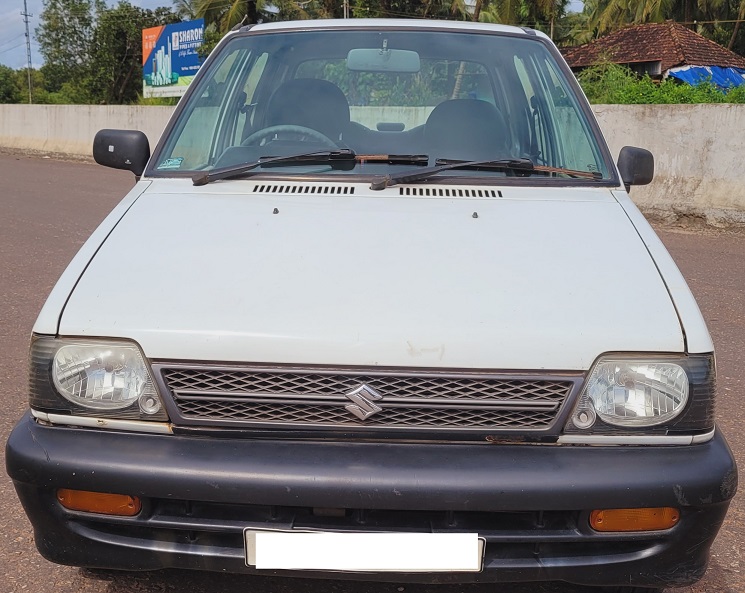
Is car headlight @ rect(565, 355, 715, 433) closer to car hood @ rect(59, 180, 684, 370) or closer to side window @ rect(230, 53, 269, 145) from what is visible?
car hood @ rect(59, 180, 684, 370)

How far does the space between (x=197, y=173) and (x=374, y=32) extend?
1.08 metres

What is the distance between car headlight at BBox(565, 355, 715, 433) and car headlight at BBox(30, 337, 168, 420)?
1150mm

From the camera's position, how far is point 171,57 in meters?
34.3

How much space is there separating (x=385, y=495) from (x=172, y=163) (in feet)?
5.86

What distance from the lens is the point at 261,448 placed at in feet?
7.38

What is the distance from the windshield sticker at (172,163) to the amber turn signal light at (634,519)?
2.03 meters

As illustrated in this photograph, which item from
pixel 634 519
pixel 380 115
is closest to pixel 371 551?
pixel 634 519

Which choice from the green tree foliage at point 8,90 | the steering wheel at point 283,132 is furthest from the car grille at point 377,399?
the green tree foliage at point 8,90

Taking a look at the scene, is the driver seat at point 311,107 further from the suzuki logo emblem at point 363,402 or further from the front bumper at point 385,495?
the front bumper at point 385,495

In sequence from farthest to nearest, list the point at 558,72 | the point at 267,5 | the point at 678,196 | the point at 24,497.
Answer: the point at 267,5 < the point at 678,196 < the point at 558,72 < the point at 24,497

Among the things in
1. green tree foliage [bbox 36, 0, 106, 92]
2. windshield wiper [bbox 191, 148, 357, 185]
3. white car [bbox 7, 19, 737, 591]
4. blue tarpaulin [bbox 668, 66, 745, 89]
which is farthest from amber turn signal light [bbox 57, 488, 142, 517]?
green tree foliage [bbox 36, 0, 106, 92]

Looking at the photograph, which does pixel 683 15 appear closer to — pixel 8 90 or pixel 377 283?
pixel 377 283

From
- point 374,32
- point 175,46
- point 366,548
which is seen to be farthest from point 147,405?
point 175,46

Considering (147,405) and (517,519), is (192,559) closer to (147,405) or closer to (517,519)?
(147,405)
